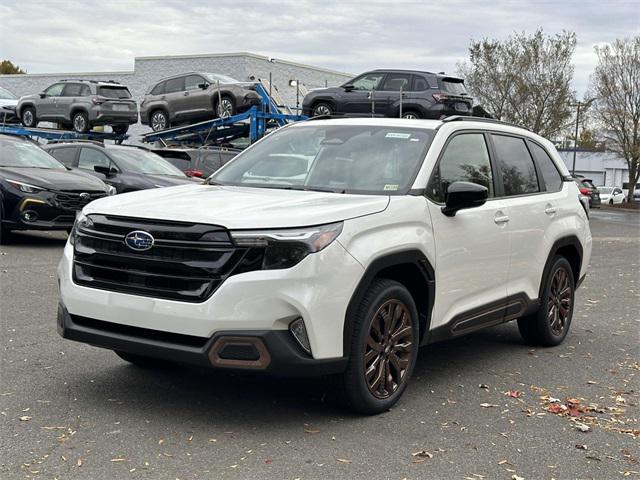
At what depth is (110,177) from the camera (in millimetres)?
15039

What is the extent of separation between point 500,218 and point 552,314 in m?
1.52

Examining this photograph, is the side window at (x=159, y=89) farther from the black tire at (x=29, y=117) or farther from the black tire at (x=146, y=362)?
the black tire at (x=146, y=362)

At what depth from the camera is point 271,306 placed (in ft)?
14.7

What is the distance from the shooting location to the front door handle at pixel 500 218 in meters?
6.30

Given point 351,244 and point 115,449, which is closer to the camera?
point 115,449

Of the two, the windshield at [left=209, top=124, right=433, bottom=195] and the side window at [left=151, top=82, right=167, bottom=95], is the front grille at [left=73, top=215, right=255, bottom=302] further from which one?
the side window at [left=151, top=82, right=167, bottom=95]

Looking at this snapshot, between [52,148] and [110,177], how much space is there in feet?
7.10

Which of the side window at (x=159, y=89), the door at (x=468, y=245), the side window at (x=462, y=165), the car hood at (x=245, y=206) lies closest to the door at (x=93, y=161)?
the side window at (x=159, y=89)

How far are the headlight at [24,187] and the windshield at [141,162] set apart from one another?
2.84 m

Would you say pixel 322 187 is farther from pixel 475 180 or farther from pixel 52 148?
pixel 52 148

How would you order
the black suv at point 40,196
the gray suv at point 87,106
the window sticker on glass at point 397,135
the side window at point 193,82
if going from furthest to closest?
the gray suv at point 87,106 → the side window at point 193,82 → the black suv at point 40,196 → the window sticker on glass at point 397,135

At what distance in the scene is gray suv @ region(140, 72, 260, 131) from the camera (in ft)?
70.8

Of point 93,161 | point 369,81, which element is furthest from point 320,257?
point 369,81

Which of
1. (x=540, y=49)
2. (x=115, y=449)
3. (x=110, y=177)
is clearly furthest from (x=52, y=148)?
(x=540, y=49)
